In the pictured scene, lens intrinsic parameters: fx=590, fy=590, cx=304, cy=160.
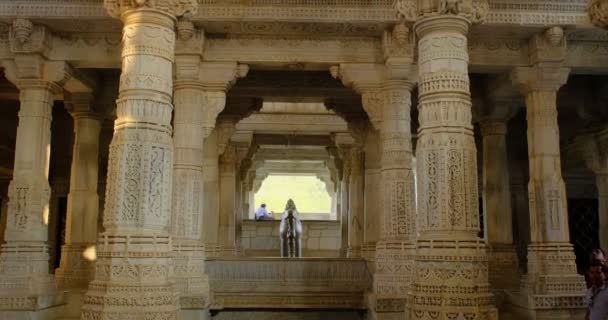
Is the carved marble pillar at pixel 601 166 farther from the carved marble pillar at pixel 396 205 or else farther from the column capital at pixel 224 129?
the column capital at pixel 224 129

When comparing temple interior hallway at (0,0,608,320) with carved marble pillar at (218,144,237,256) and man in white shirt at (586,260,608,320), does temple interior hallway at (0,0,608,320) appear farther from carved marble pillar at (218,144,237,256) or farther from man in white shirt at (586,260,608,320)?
man in white shirt at (586,260,608,320)

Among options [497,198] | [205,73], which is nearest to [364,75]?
[205,73]

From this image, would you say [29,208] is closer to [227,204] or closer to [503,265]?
[227,204]

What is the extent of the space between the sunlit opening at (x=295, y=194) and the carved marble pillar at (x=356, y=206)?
11667 millimetres

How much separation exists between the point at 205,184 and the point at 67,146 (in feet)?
18.9

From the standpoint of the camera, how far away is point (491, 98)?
12094 millimetres

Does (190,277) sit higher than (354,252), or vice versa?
(354,252)

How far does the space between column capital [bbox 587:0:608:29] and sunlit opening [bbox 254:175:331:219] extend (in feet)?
69.7

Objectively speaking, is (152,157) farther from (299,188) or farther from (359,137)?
(299,188)

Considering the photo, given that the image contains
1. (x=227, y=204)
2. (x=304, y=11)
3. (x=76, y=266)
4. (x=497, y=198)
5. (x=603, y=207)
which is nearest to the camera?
(x=304, y=11)

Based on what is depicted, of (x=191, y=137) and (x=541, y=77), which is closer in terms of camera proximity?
(x=191, y=137)

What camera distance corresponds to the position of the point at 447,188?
Result: 5480 millimetres

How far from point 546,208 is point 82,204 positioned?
8544mm

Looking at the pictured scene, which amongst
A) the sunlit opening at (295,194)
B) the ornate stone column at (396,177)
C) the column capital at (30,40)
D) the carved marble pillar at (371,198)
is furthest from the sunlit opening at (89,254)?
the sunlit opening at (295,194)
